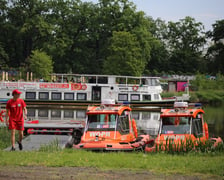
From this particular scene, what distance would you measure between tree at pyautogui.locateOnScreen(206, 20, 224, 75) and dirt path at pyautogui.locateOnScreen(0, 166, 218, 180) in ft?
247

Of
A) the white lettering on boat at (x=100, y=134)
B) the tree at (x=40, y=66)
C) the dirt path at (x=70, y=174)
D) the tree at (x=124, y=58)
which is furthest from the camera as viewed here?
the tree at (x=124, y=58)

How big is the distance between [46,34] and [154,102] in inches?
1192

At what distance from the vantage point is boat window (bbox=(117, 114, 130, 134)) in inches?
660

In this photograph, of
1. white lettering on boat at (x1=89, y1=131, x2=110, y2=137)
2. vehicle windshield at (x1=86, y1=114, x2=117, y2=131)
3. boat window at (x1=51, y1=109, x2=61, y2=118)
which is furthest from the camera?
boat window at (x1=51, y1=109, x2=61, y2=118)

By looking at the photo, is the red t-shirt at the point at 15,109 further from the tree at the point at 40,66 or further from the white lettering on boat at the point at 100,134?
the tree at the point at 40,66

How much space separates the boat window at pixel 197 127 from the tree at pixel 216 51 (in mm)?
66704

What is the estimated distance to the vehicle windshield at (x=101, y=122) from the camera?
16.6m

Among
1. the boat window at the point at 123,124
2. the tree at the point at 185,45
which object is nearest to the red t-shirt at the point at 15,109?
the boat window at the point at 123,124

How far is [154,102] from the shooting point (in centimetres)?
4534

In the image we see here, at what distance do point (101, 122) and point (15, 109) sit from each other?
192 inches

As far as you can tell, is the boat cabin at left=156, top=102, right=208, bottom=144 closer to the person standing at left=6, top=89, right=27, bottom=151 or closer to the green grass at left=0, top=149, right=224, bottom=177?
the person standing at left=6, top=89, right=27, bottom=151

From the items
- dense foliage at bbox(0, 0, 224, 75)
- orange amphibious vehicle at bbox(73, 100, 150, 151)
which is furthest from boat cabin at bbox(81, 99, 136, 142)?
dense foliage at bbox(0, 0, 224, 75)

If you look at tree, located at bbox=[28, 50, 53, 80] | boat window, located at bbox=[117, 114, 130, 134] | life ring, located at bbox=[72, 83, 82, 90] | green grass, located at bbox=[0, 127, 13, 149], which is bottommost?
green grass, located at bbox=[0, 127, 13, 149]

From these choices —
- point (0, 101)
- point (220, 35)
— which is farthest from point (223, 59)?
point (0, 101)
